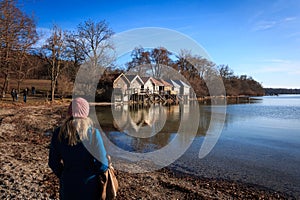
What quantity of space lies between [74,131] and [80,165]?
1.08ft

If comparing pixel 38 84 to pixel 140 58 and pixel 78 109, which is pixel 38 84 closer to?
pixel 140 58

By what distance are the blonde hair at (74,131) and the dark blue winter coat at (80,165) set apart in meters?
0.04

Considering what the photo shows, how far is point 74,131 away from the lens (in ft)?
7.23

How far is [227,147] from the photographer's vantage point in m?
10.7

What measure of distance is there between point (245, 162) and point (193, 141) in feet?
11.3

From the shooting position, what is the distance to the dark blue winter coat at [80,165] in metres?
2.22

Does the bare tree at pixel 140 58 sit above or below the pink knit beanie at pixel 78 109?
above

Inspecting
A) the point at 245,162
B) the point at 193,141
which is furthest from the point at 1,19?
the point at 245,162

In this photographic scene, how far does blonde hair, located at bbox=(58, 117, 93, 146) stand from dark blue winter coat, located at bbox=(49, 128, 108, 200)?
0.13ft

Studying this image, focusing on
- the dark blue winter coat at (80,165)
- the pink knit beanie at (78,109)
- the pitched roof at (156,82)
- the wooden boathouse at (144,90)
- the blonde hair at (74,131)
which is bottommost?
the dark blue winter coat at (80,165)

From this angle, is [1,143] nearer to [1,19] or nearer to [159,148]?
[159,148]

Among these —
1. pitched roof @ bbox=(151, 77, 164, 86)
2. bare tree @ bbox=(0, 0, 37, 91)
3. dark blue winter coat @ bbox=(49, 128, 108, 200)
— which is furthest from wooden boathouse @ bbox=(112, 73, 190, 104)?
dark blue winter coat @ bbox=(49, 128, 108, 200)

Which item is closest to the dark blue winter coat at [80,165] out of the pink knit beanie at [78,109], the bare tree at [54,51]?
the pink knit beanie at [78,109]

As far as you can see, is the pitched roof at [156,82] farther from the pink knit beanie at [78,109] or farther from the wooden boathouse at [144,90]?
the pink knit beanie at [78,109]
